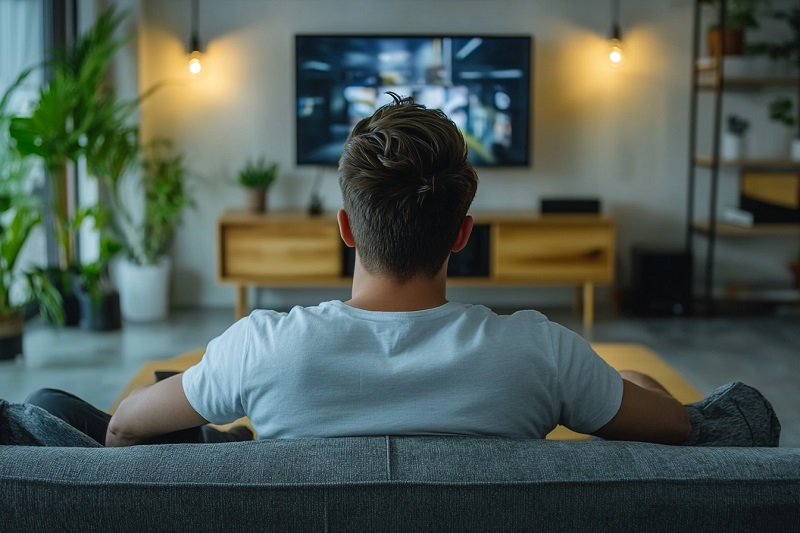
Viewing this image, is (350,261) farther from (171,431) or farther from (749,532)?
(749,532)

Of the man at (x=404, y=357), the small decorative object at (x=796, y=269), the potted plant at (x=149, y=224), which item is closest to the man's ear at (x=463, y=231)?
the man at (x=404, y=357)

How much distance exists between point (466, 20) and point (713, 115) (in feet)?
5.08

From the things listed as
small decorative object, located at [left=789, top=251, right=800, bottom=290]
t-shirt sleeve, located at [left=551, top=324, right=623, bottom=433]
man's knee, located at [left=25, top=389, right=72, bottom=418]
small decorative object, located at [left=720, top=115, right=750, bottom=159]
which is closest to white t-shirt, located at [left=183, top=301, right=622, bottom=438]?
t-shirt sleeve, located at [left=551, top=324, right=623, bottom=433]

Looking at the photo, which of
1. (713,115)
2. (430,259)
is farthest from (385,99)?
(430,259)

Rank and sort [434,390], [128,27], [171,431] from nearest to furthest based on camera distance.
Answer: [434,390]
[171,431]
[128,27]

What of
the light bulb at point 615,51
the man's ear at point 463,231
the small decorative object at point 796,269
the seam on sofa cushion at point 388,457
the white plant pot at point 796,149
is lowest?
the small decorative object at point 796,269

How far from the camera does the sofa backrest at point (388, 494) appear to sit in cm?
103

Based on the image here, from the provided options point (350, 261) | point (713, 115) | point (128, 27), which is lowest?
point (350, 261)

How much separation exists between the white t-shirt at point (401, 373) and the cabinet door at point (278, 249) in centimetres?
401

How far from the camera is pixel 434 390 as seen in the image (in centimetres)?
123

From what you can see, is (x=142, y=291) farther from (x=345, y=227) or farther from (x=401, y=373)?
(x=401, y=373)

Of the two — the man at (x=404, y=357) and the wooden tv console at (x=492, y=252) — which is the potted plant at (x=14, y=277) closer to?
the wooden tv console at (x=492, y=252)

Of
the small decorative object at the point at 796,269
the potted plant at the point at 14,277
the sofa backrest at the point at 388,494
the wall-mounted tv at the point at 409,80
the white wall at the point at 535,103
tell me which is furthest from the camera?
the small decorative object at the point at 796,269

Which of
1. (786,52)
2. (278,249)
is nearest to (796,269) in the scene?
(786,52)
